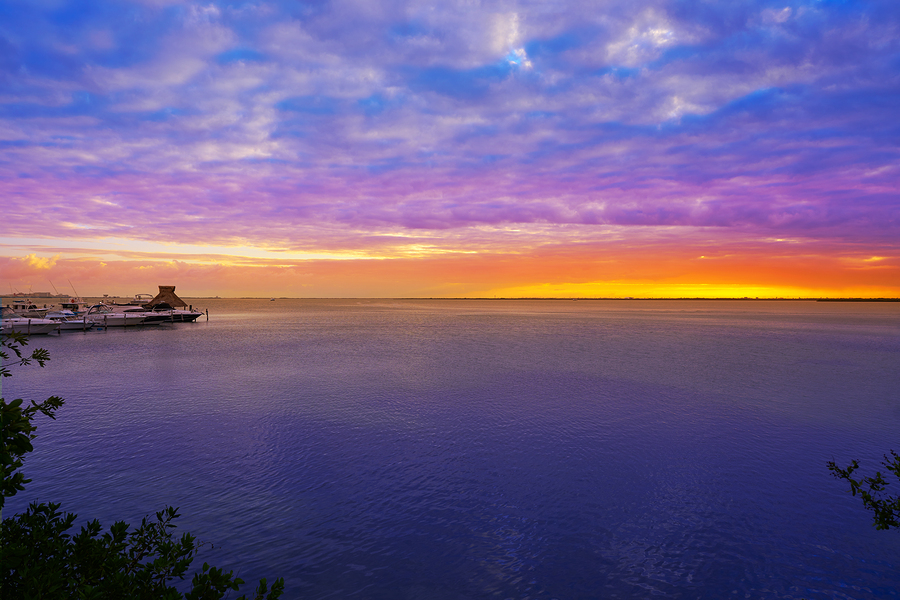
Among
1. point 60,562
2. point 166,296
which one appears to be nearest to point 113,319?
point 166,296

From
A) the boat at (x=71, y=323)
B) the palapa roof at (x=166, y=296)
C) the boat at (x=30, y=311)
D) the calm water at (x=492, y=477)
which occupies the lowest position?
the calm water at (x=492, y=477)

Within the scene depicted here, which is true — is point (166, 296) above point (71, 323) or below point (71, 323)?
above

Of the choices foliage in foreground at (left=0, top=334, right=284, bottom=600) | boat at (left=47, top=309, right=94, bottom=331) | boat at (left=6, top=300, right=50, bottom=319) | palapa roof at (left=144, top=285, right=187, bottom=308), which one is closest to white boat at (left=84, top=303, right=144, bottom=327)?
boat at (left=47, top=309, right=94, bottom=331)

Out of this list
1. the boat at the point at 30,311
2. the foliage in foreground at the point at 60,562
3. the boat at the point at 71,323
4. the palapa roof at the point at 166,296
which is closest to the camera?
the foliage in foreground at the point at 60,562

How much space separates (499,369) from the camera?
34.4m

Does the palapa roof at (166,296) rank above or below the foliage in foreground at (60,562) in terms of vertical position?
above

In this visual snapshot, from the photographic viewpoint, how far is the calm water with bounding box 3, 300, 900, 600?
30.6 feet

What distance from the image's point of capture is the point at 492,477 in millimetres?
13867

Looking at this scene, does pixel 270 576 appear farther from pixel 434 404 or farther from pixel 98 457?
pixel 434 404

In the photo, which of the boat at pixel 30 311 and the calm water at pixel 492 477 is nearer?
the calm water at pixel 492 477

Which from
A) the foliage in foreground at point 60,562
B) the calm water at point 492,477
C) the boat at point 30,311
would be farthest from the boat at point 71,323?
the foliage in foreground at point 60,562

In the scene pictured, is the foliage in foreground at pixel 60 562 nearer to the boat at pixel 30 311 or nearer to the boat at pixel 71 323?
the boat at pixel 71 323

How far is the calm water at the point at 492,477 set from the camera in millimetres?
9320

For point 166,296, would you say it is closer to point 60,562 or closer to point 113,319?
point 113,319
